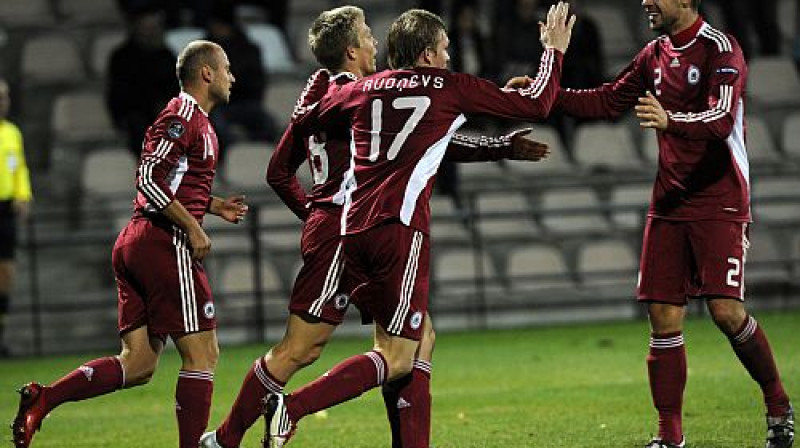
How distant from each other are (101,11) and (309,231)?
11741 millimetres

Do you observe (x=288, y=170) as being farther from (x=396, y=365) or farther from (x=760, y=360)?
(x=760, y=360)

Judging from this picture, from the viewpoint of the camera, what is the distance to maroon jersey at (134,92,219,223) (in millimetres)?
7602

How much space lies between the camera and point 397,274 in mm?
Result: 7184

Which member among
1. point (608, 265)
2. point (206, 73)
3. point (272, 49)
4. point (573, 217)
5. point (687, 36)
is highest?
point (272, 49)

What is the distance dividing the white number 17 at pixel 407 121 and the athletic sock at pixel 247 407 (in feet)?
4.02

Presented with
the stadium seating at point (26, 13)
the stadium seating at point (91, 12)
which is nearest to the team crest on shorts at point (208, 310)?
the stadium seating at point (26, 13)

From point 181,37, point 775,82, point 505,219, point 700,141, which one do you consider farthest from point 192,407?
point 775,82

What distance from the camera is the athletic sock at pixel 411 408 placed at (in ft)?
24.3

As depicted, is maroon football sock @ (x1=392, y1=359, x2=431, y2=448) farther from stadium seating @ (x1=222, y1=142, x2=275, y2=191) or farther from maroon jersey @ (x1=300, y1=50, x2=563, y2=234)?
stadium seating @ (x1=222, y1=142, x2=275, y2=191)

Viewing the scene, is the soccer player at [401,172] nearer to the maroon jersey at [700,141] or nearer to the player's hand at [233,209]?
the player's hand at [233,209]

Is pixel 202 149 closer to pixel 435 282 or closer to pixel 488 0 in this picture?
pixel 435 282

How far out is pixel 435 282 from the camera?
15.7 m

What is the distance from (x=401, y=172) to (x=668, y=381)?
180 centimetres

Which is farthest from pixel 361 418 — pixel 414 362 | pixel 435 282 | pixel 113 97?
pixel 113 97
